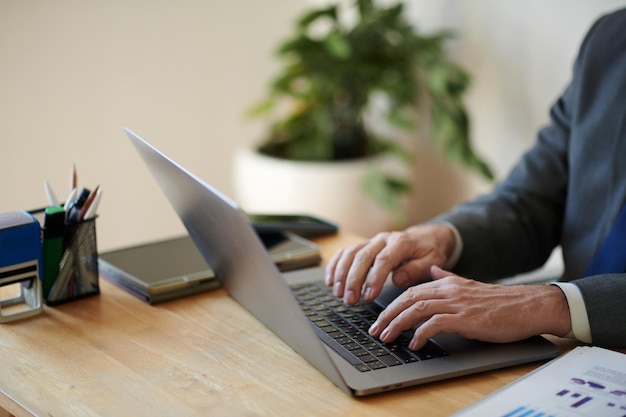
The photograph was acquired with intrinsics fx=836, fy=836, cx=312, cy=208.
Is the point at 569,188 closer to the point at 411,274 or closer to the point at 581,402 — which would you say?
the point at 411,274

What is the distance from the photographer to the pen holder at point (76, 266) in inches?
47.9

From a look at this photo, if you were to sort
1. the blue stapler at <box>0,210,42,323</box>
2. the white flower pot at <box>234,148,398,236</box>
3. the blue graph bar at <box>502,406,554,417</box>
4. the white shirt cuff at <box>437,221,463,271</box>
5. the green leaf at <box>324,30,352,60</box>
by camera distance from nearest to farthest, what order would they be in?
the blue graph bar at <box>502,406,554,417</box> < the blue stapler at <box>0,210,42,323</box> < the white shirt cuff at <box>437,221,463,271</box> < the green leaf at <box>324,30,352,60</box> < the white flower pot at <box>234,148,398,236</box>

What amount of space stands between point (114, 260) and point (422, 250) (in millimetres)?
500

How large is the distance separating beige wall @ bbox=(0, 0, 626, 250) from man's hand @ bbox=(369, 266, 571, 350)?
5.50 feet

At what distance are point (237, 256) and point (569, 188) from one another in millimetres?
818

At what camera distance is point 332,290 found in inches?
49.2

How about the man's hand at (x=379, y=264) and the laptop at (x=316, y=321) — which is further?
the man's hand at (x=379, y=264)

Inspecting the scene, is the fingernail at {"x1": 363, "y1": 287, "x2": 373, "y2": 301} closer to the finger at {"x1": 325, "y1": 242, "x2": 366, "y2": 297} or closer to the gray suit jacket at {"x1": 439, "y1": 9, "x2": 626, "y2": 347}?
the finger at {"x1": 325, "y1": 242, "x2": 366, "y2": 297}

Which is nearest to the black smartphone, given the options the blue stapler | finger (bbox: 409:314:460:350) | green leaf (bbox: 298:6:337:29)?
the blue stapler

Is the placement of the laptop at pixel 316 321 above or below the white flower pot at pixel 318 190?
above

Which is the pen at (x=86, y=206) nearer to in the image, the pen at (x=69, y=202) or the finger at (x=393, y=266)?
the pen at (x=69, y=202)

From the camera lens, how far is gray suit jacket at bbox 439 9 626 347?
60.1 inches

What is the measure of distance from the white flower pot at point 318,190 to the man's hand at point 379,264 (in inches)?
64.6

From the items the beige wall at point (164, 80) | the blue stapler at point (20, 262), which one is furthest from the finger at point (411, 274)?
the beige wall at point (164, 80)
